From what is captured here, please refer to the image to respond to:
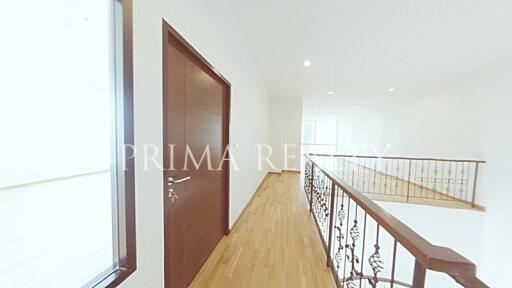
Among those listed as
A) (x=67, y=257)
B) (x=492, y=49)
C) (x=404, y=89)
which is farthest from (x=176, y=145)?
(x=404, y=89)

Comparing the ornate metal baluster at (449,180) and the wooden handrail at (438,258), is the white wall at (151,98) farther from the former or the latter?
the ornate metal baluster at (449,180)

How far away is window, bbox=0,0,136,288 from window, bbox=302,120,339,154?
1146cm

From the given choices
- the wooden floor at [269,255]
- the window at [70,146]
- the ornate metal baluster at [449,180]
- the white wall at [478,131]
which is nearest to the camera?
the window at [70,146]

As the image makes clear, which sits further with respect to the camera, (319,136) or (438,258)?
(319,136)

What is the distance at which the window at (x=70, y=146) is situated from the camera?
82 cm

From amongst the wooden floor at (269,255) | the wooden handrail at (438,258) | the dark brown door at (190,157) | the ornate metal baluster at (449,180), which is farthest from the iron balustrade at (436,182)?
the wooden handrail at (438,258)

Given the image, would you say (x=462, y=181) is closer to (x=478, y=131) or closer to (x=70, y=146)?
(x=478, y=131)

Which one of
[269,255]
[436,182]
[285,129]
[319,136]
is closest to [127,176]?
[269,255]

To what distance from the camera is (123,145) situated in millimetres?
974

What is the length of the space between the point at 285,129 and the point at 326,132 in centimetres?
528

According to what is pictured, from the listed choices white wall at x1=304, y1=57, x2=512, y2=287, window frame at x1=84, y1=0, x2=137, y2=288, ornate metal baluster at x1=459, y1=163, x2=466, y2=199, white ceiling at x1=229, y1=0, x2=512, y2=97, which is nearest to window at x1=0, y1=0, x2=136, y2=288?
window frame at x1=84, y1=0, x2=137, y2=288

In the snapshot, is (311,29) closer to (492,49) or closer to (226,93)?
(226,93)

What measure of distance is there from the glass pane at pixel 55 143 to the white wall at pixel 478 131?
5.67 meters

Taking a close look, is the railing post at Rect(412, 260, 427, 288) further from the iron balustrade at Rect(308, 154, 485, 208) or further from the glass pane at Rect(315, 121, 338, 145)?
the glass pane at Rect(315, 121, 338, 145)
